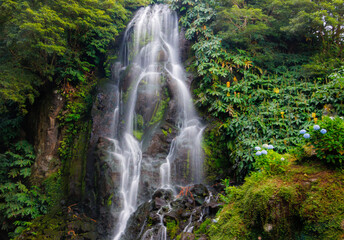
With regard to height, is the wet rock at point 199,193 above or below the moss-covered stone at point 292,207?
below

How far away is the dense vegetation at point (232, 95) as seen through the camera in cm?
278

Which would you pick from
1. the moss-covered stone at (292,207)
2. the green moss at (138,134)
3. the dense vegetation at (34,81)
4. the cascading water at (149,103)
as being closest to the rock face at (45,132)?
the dense vegetation at (34,81)

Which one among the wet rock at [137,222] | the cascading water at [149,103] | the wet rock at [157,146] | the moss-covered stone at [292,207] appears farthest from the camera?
the wet rock at [157,146]

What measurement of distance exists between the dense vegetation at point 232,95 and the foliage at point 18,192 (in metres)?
0.04

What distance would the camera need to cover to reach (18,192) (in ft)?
26.5

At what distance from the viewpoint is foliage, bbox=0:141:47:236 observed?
24.8 feet

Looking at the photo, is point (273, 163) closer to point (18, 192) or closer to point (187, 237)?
point (187, 237)

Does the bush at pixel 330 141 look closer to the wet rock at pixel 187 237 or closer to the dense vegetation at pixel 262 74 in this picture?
the wet rock at pixel 187 237

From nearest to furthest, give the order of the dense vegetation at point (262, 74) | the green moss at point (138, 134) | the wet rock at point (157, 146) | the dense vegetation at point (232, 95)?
1. the dense vegetation at point (232, 95)
2. the dense vegetation at point (262, 74)
3. the wet rock at point (157, 146)
4. the green moss at point (138, 134)

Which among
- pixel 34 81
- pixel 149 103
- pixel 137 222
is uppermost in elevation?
pixel 34 81

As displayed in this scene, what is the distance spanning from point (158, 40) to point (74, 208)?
10.5 meters

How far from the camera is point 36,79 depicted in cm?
867

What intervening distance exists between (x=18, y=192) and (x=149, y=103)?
671 centimetres

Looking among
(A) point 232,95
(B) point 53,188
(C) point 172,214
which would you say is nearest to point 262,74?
(A) point 232,95
